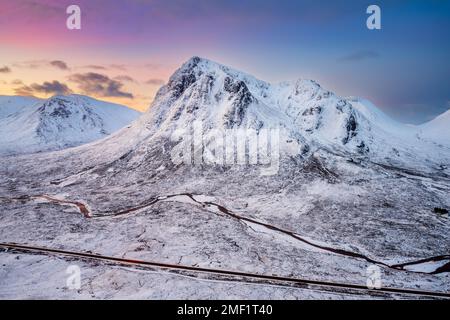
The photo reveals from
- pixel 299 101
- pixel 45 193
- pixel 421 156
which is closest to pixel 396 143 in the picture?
pixel 421 156

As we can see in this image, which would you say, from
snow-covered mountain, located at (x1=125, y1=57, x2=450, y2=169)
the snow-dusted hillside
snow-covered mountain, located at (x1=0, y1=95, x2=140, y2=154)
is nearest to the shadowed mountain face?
snow-covered mountain, located at (x1=125, y1=57, x2=450, y2=169)

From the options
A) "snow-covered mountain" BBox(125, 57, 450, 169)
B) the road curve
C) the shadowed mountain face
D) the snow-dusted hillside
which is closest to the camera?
the road curve

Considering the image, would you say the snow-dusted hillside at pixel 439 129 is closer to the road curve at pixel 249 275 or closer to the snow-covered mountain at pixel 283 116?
the snow-covered mountain at pixel 283 116

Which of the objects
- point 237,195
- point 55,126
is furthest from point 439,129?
point 55,126

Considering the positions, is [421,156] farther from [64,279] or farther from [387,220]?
[64,279]

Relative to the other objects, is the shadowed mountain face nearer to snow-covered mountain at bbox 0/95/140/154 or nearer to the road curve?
the road curve

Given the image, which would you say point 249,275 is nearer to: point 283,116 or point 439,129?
point 283,116

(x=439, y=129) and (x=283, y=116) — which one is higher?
(x=283, y=116)
